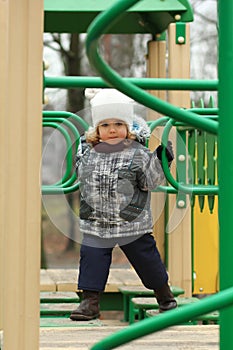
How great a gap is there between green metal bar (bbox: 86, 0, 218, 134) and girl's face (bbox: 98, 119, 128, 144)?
2.16 metres

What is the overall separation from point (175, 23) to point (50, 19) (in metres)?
0.97

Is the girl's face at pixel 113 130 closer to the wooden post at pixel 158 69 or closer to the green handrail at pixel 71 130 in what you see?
the green handrail at pixel 71 130

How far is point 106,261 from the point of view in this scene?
13.6ft

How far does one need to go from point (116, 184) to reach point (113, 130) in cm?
23

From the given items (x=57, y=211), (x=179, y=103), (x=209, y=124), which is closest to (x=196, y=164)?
(x=179, y=103)

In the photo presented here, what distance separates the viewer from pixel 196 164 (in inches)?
234

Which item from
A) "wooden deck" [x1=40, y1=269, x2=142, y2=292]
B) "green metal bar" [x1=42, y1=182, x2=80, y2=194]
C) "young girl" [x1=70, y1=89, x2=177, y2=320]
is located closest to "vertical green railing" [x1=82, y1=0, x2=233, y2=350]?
"young girl" [x1=70, y1=89, x2=177, y2=320]

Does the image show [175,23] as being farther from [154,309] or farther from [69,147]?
[154,309]

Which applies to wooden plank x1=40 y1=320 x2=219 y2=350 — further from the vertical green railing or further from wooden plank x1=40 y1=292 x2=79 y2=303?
the vertical green railing

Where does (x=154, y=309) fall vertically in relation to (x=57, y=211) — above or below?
below

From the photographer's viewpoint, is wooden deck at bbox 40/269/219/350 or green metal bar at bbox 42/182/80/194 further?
green metal bar at bbox 42/182/80/194

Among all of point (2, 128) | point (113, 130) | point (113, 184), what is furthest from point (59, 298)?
point (2, 128)

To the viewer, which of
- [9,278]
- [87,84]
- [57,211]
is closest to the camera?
[9,278]

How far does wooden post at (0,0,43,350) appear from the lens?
7.82ft
